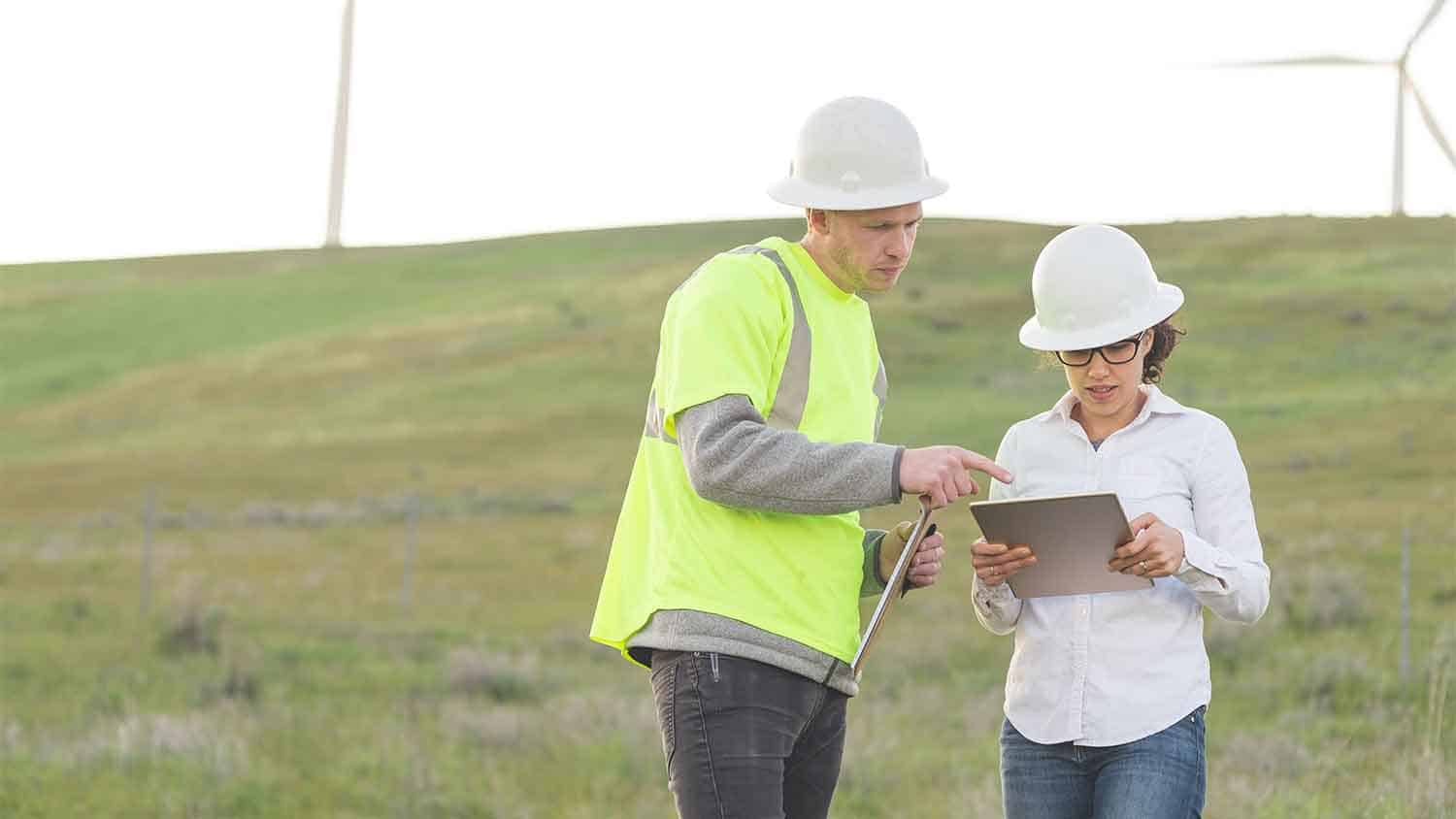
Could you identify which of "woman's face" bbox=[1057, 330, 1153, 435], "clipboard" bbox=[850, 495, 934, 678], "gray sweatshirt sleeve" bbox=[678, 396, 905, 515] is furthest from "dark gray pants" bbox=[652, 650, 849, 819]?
"woman's face" bbox=[1057, 330, 1153, 435]

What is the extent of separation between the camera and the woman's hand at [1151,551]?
139 inches

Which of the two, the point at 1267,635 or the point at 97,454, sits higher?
the point at 1267,635

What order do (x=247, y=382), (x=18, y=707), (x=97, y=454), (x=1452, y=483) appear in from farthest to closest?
(x=247, y=382), (x=97, y=454), (x=1452, y=483), (x=18, y=707)

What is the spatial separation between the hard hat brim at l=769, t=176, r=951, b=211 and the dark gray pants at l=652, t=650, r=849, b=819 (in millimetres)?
847

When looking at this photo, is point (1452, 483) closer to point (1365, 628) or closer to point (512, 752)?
point (1365, 628)

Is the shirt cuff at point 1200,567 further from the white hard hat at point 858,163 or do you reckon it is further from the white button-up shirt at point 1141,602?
the white hard hat at point 858,163

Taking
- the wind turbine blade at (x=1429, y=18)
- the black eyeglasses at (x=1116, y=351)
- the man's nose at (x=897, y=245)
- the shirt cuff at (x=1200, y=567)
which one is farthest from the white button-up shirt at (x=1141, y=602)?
the wind turbine blade at (x=1429, y=18)

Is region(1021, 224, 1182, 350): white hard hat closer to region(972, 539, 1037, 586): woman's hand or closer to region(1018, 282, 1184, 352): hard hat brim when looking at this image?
region(1018, 282, 1184, 352): hard hat brim

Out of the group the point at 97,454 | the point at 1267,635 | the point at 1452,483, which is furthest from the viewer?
the point at 97,454

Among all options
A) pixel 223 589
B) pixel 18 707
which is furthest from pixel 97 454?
pixel 18 707

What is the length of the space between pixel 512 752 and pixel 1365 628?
8.36 m

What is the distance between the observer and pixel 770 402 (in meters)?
3.53

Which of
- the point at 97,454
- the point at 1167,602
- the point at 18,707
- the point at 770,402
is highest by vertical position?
the point at 770,402

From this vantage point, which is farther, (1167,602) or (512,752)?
(512,752)
